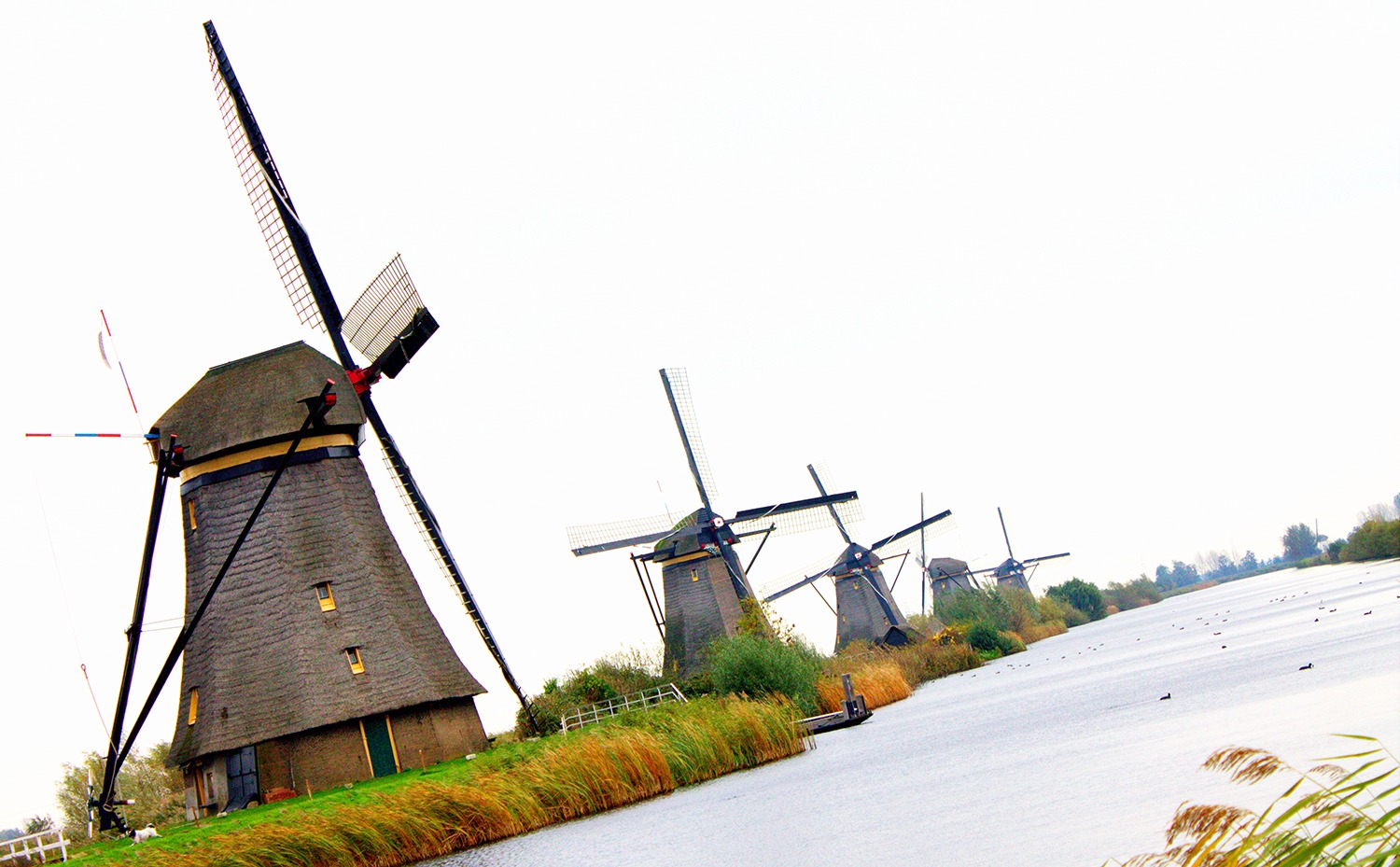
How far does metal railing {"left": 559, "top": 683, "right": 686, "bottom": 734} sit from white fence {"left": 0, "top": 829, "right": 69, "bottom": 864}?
10.1 m

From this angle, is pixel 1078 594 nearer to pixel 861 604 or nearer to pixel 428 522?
pixel 861 604

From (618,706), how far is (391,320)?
11656mm

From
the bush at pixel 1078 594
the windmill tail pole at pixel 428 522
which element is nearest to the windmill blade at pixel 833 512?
the windmill tail pole at pixel 428 522

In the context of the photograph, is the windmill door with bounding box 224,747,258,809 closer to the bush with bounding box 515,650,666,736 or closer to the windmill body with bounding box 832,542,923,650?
the bush with bounding box 515,650,666,736

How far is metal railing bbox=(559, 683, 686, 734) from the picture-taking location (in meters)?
28.1

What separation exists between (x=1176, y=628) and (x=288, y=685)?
4346 cm

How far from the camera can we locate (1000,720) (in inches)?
963

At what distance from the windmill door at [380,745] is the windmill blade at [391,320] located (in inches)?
277

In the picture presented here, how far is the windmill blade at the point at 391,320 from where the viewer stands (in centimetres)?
2367

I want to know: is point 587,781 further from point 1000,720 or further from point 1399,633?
point 1399,633

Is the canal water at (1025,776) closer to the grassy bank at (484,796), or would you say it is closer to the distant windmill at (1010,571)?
the grassy bank at (484,796)

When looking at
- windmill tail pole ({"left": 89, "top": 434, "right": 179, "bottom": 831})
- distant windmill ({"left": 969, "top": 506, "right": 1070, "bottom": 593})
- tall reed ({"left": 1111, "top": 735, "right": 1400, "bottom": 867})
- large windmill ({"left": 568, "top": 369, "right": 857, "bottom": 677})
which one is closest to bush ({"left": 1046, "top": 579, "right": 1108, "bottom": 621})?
distant windmill ({"left": 969, "top": 506, "right": 1070, "bottom": 593})

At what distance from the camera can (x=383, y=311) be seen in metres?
24.3

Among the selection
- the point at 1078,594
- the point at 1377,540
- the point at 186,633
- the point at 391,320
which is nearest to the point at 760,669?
the point at 391,320
